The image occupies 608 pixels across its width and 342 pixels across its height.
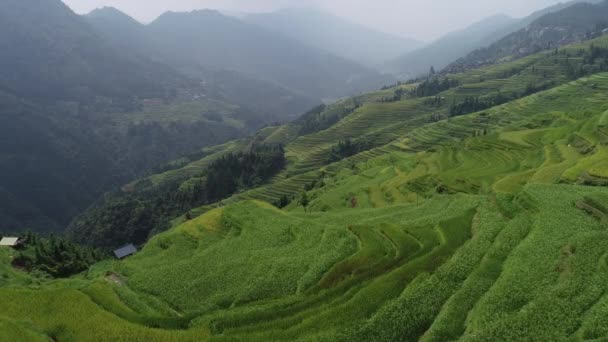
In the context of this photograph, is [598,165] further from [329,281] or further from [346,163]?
[346,163]

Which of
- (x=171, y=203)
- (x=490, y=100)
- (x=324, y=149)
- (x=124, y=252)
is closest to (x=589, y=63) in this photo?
(x=490, y=100)

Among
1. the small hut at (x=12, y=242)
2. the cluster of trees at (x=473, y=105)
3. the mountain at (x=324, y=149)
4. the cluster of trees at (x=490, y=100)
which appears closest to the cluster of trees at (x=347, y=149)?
the mountain at (x=324, y=149)

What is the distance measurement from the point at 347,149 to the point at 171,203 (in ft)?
207

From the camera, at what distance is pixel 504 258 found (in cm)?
2602

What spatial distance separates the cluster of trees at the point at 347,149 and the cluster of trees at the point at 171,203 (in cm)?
2185

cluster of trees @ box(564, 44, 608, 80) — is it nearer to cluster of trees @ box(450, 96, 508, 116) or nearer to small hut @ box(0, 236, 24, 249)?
cluster of trees @ box(450, 96, 508, 116)

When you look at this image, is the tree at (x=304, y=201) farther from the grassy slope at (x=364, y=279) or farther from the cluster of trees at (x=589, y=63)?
the cluster of trees at (x=589, y=63)

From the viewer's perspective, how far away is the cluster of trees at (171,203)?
137125 millimetres

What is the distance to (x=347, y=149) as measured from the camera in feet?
490

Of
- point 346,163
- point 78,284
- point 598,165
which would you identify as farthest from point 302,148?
point 78,284

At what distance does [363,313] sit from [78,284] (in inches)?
789

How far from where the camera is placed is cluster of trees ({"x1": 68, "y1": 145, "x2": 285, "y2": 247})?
450 ft

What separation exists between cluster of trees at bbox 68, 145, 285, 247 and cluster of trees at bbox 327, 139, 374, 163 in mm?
21851

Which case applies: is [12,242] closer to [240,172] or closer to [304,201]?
[304,201]
